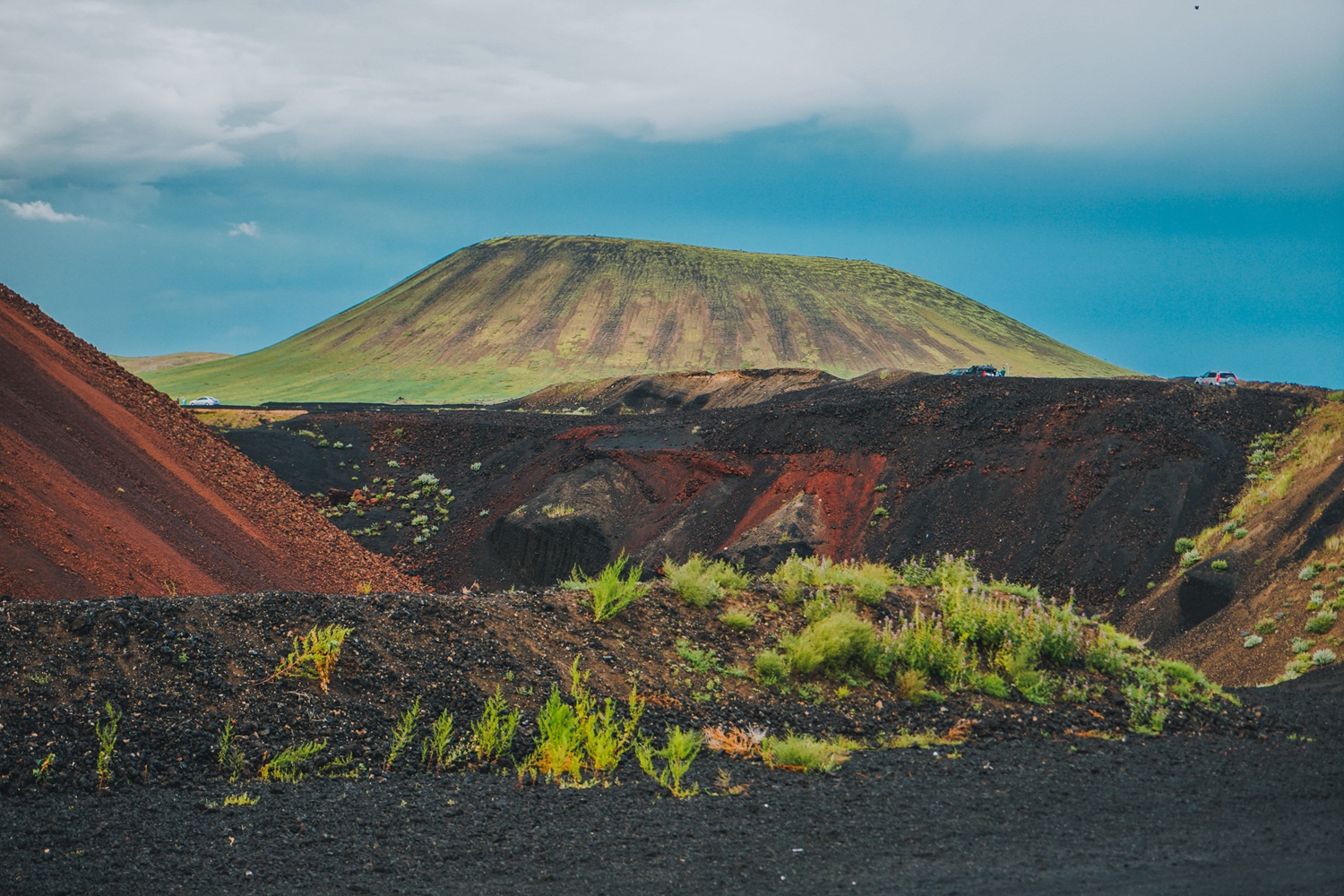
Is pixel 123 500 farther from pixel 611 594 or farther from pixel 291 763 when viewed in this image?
pixel 291 763

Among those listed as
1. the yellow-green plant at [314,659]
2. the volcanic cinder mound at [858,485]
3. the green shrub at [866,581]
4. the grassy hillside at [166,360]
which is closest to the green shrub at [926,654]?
the green shrub at [866,581]

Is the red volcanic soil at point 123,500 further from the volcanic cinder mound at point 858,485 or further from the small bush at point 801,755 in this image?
the small bush at point 801,755

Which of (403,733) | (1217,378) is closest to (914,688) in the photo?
(403,733)

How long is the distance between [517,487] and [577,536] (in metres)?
5.00

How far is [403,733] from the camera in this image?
7301 mm

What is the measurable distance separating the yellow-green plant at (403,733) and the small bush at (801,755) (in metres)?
2.74

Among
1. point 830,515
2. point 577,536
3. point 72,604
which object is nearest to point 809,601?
point 72,604

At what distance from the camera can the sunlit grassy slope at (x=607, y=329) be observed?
96.7 m

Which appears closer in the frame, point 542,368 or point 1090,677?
point 1090,677

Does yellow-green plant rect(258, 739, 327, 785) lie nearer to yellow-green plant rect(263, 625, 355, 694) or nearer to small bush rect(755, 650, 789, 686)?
yellow-green plant rect(263, 625, 355, 694)

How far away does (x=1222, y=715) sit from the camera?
9.31 metres

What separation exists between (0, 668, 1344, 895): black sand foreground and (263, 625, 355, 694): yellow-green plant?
1.39 metres

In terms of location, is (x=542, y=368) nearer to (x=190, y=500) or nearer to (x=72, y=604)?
(x=190, y=500)

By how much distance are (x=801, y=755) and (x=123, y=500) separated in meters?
12.7
